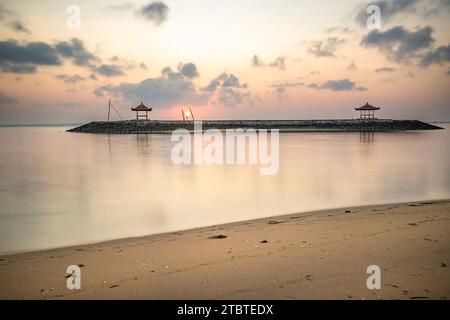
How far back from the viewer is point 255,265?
14.9ft

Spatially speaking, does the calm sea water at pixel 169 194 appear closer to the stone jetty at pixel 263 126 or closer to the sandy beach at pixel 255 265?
the sandy beach at pixel 255 265

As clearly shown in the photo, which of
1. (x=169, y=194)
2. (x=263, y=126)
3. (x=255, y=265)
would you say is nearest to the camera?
(x=255, y=265)

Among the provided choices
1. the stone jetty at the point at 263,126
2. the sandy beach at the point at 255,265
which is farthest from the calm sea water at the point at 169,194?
the stone jetty at the point at 263,126

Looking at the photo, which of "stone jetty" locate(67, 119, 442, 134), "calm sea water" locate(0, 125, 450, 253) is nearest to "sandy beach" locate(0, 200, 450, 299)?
"calm sea water" locate(0, 125, 450, 253)

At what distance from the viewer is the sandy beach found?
3.83m

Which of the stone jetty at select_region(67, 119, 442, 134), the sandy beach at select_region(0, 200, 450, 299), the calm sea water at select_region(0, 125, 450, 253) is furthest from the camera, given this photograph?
the stone jetty at select_region(67, 119, 442, 134)

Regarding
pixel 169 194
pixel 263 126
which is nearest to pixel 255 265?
pixel 169 194

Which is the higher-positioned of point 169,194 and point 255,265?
point 255,265

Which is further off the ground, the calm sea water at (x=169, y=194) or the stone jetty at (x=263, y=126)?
the stone jetty at (x=263, y=126)

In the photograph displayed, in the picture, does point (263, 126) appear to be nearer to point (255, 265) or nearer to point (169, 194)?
point (169, 194)

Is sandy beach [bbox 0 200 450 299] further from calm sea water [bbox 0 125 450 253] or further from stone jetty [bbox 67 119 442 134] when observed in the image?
stone jetty [bbox 67 119 442 134]

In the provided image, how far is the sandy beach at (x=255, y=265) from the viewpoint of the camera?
383cm
